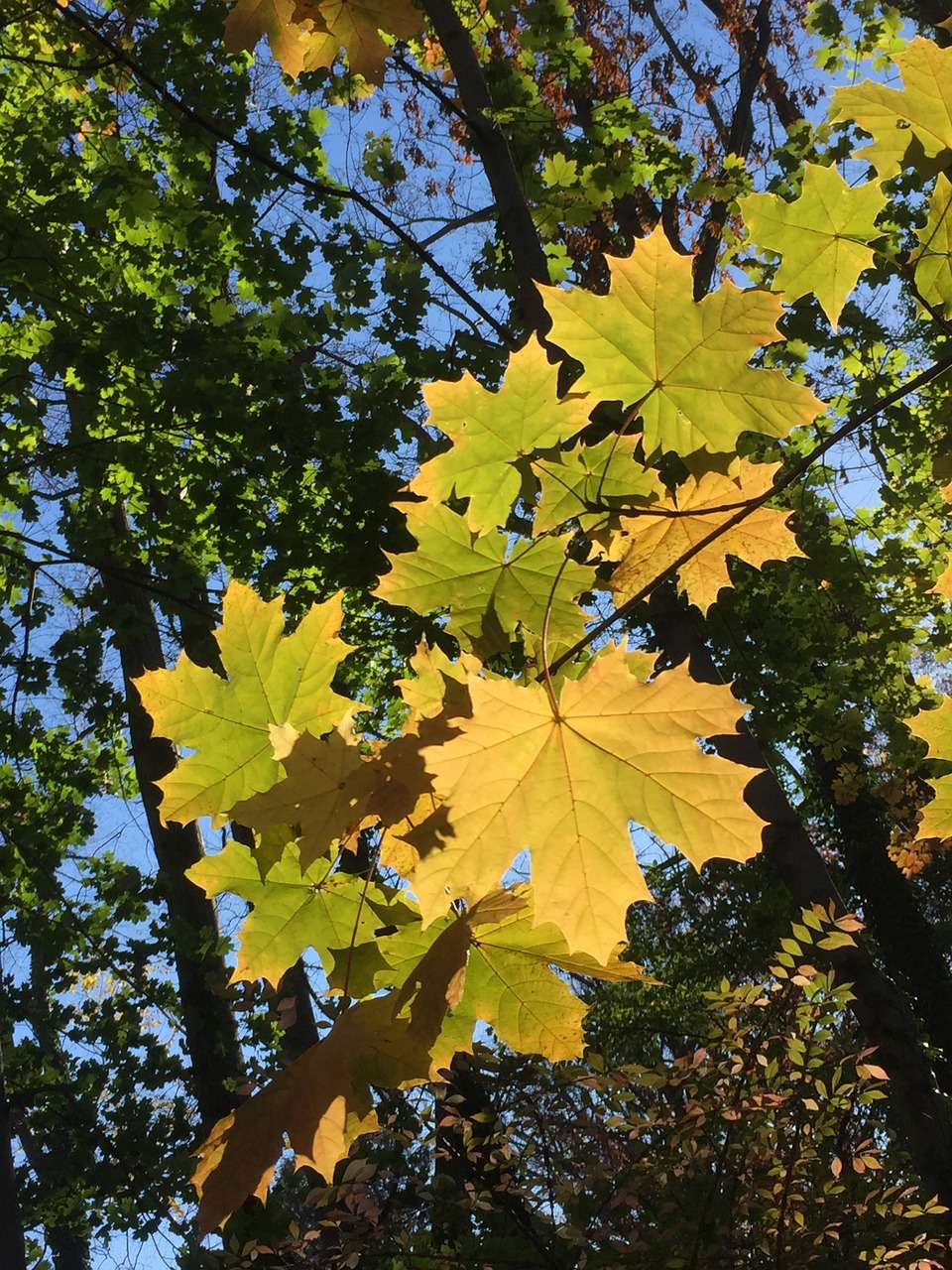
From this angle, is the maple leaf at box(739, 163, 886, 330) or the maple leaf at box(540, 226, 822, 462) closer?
the maple leaf at box(540, 226, 822, 462)

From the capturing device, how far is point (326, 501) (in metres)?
5.22

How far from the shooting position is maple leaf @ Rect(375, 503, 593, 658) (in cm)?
107

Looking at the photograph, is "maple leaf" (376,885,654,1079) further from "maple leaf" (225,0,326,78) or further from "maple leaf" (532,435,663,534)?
"maple leaf" (225,0,326,78)

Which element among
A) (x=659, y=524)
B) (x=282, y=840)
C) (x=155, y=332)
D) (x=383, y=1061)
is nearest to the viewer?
(x=383, y=1061)

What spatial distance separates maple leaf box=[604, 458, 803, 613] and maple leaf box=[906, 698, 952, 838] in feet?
0.89

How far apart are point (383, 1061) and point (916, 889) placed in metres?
9.21

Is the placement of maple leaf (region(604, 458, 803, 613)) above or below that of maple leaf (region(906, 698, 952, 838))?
above

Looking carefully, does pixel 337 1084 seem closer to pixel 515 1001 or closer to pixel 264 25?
pixel 515 1001

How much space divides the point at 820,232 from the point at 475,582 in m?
0.58

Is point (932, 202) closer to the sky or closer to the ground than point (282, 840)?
closer to the sky

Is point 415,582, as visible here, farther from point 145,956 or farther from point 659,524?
point 145,956

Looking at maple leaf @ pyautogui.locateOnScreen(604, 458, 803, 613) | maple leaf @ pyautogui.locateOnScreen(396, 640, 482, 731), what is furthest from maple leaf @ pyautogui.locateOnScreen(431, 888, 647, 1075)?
maple leaf @ pyautogui.locateOnScreen(604, 458, 803, 613)

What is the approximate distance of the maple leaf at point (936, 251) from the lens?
0.99 metres

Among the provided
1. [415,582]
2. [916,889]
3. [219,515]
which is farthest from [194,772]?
[916,889]
